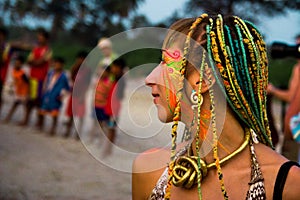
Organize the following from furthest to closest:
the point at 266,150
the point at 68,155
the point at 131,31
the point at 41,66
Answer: the point at 41,66
the point at 68,155
the point at 266,150
the point at 131,31

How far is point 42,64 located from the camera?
9.73 meters

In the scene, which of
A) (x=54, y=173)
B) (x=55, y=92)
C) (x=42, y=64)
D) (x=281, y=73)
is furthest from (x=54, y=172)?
(x=281, y=73)

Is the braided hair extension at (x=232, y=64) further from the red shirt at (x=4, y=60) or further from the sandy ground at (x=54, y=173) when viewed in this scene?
the red shirt at (x=4, y=60)

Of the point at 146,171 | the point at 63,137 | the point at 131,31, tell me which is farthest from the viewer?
the point at 63,137

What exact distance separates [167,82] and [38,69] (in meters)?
8.41

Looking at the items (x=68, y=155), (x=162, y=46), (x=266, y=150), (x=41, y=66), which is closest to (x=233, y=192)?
(x=266, y=150)

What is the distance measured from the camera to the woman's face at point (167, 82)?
5.37 ft

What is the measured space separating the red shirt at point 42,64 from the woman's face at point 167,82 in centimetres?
824

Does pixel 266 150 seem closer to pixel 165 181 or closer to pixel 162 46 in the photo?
pixel 165 181

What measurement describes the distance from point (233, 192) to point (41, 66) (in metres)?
8.46

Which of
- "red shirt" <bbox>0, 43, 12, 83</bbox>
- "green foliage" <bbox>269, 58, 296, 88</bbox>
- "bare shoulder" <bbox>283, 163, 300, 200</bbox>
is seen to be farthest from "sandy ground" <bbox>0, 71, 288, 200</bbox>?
"green foliage" <bbox>269, 58, 296, 88</bbox>

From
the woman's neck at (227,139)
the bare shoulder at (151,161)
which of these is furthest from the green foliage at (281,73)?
A: the woman's neck at (227,139)

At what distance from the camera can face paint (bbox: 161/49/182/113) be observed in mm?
1635

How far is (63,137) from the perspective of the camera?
884cm
